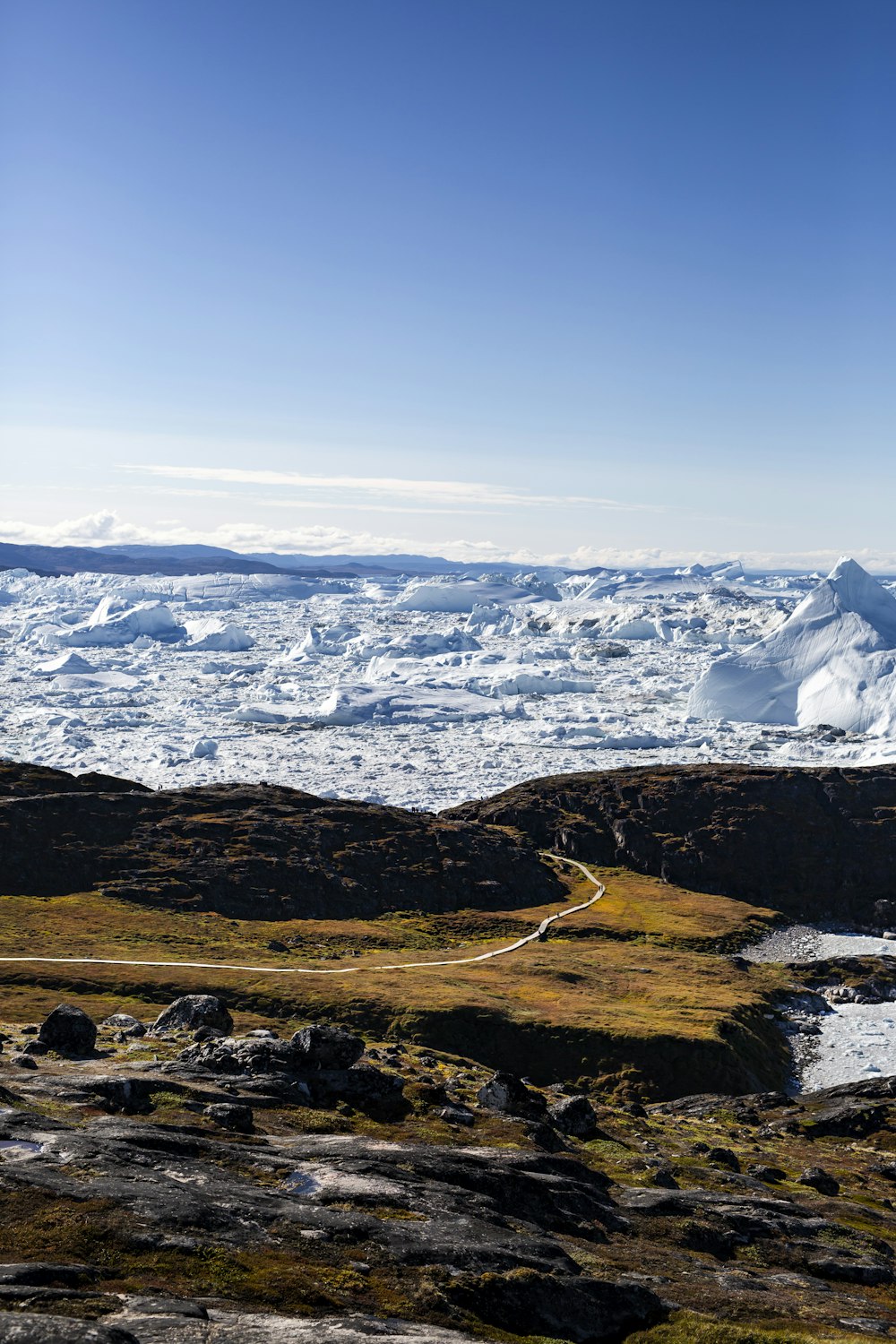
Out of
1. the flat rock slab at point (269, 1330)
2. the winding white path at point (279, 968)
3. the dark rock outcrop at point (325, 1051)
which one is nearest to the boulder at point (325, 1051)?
the dark rock outcrop at point (325, 1051)

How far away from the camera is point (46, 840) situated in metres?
121

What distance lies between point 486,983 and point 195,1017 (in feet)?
148

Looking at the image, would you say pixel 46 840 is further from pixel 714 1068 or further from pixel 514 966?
pixel 714 1068

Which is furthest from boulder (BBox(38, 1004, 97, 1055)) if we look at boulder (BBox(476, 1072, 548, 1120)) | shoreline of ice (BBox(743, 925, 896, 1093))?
shoreline of ice (BBox(743, 925, 896, 1093))

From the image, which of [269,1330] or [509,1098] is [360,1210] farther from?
[509,1098]

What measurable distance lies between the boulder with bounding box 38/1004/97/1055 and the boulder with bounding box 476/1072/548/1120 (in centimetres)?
1541

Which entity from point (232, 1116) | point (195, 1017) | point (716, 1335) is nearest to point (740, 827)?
point (195, 1017)

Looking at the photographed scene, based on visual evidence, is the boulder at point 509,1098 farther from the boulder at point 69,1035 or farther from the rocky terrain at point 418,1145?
the boulder at point 69,1035

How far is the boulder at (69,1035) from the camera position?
35094mm

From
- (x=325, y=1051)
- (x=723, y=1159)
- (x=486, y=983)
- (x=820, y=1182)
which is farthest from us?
(x=486, y=983)

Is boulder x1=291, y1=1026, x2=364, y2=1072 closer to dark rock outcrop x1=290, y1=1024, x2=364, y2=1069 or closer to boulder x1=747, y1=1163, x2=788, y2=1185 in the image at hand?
dark rock outcrop x1=290, y1=1024, x2=364, y2=1069

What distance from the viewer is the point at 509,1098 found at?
1550 inches

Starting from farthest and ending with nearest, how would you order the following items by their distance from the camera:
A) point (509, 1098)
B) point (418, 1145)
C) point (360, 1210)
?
point (509, 1098)
point (418, 1145)
point (360, 1210)

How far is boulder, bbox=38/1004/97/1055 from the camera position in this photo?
115 feet
